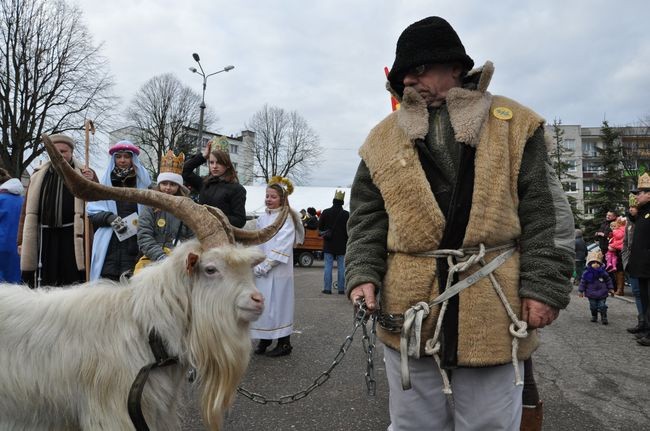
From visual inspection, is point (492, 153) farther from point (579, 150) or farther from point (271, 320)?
point (579, 150)

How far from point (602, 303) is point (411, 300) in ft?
25.9

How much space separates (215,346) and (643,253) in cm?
719

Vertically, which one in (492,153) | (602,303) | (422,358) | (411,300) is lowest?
(602,303)

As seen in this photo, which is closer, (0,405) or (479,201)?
(479,201)

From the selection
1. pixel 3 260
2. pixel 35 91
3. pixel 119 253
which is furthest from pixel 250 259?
pixel 35 91

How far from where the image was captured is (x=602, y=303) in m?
8.37

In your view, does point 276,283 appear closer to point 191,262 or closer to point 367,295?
point 191,262

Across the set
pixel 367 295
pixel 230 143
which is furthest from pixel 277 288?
pixel 230 143

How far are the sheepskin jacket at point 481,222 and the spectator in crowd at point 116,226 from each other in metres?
2.98

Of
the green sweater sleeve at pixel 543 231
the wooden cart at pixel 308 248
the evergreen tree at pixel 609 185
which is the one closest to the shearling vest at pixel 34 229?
the green sweater sleeve at pixel 543 231

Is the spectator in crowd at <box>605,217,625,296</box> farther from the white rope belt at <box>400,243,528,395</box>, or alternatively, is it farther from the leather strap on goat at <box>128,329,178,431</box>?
the leather strap on goat at <box>128,329,178,431</box>

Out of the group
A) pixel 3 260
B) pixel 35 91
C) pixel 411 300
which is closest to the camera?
pixel 411 300

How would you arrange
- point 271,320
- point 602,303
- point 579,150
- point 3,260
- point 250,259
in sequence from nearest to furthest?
point 250,259 < point 3,260 < point 271,320 < point 602,303 < point 579,150

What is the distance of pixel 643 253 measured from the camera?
23.0 ft
